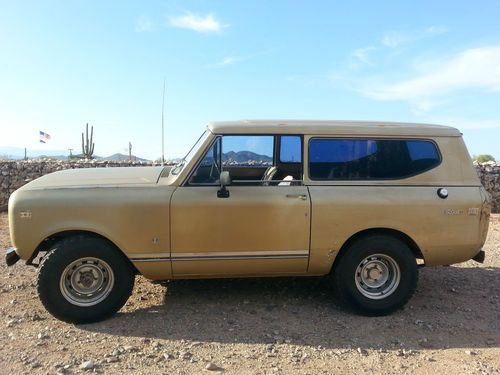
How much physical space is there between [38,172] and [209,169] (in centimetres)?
1057

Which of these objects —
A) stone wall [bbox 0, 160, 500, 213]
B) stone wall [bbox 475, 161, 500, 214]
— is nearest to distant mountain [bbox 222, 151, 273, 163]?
stone wall [bbox 0, 160, 500, 213]

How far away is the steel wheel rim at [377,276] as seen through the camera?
5004mm

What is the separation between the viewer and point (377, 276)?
5094 millimetres

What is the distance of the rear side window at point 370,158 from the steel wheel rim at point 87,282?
229cm

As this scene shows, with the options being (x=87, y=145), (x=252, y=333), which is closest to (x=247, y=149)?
(x=252, y=333)

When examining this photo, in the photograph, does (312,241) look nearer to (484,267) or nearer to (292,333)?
(292,333)

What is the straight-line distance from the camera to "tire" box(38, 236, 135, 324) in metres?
4.54

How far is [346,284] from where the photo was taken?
16.2ft

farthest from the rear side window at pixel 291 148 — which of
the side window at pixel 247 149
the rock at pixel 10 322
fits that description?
the rock at pixel 10 322

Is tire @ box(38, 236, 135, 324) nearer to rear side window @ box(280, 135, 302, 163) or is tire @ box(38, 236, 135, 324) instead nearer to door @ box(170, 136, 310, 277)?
door @ box(170, 136, 310, 277)

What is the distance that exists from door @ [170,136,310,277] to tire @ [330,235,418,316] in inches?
17.7

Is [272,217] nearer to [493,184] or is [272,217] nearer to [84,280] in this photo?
[84,280]

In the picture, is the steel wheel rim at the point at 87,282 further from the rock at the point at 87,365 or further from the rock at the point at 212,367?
the rock at the point at 212,367

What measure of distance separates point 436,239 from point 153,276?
9.50 ft
